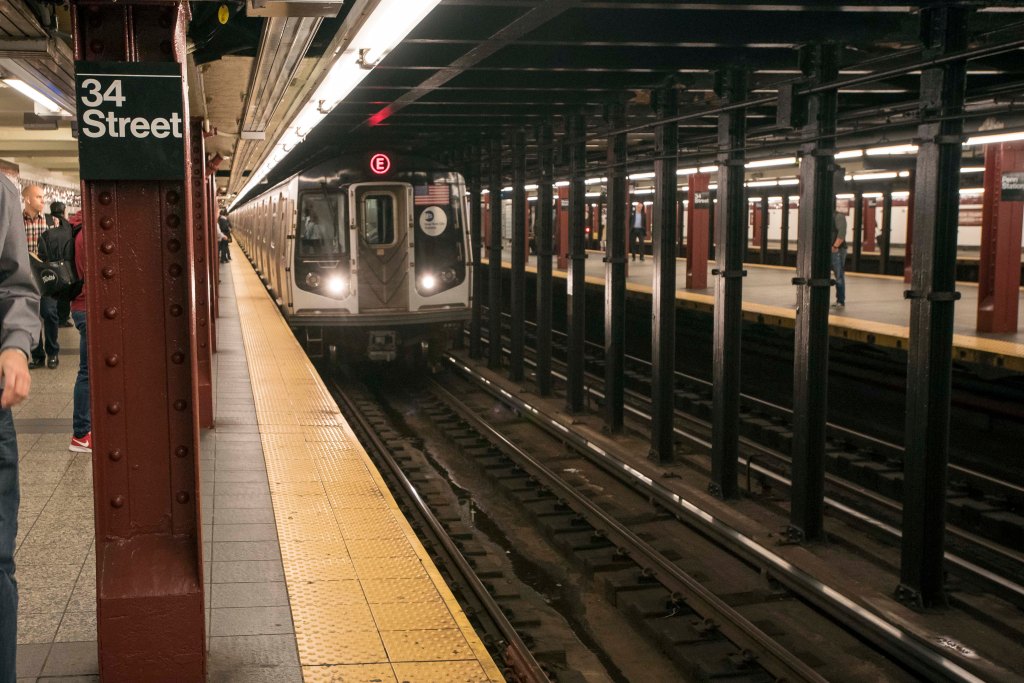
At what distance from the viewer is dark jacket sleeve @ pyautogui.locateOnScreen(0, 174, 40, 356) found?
2564 mm

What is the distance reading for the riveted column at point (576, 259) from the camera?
10523 millimetres

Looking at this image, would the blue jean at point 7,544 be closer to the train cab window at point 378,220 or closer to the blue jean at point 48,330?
the blue jean at point 48,330

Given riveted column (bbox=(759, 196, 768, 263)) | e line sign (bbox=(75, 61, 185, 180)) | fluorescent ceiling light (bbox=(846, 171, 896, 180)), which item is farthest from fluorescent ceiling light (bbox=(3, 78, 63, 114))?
riveted column (bbox=(759, 196, 768, 263))

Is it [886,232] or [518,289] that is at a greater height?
Answer: [886,232]

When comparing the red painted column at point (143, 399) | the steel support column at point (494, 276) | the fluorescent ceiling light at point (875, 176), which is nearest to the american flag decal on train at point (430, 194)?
the steel support column at point (494, 276)

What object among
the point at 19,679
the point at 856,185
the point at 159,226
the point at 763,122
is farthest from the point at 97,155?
the point at 856,185

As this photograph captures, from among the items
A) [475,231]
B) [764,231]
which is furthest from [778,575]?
[764,231]

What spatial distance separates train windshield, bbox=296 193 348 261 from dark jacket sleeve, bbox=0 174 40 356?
33.5 feet

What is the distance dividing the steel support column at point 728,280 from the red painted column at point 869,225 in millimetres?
15272

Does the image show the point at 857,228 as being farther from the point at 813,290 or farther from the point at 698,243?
the point at 813,290

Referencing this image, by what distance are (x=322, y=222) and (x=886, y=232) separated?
11.3 m

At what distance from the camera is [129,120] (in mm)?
3117

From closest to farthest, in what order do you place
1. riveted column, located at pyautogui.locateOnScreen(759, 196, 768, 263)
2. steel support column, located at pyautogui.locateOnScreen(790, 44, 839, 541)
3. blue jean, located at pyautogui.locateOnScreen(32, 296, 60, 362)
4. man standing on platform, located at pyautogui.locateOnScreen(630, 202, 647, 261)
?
steel support column, located at pyautogui.locateOnScreen(790, 44, 839, 541)
blue jean, located at pyautogui.locateOnScreen(32, 296, 60, 362)
riveted column, located at pyautogui.locateOnScreen(759, 196, 768, 263)
man standing on platform, located at pyautogui.locateOnScreen(630, 202, 647, 261)

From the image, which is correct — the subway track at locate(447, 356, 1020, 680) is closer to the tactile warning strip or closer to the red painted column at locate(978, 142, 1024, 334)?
the tactile warning strip
